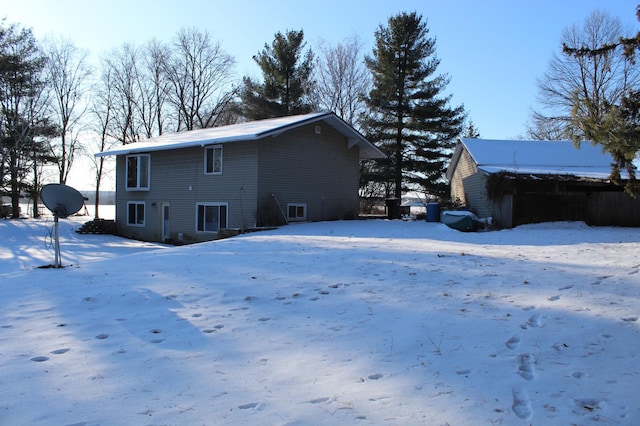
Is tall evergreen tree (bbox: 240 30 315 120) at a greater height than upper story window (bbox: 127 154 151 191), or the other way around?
tall evergreen tree (bbox: 240 30 315 120)

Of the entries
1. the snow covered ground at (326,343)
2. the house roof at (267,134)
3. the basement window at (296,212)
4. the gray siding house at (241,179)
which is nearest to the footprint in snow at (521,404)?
the snow covered ground at (326,343)

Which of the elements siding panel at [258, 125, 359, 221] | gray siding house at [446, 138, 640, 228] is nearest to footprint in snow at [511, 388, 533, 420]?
siding panel at [258, 125, 359, 221]

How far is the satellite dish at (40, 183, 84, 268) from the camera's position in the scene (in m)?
8.81

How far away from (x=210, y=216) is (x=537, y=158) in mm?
16086

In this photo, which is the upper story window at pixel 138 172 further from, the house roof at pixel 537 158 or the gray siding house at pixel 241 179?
the house roof at pixel 537 158

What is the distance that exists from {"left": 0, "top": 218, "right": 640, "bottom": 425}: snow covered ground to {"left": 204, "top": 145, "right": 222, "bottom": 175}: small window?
11.8m

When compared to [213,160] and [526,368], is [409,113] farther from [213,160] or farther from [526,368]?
[526,368]

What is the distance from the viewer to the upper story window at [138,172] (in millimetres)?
23359

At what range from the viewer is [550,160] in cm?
2222

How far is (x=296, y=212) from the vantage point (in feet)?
67.2

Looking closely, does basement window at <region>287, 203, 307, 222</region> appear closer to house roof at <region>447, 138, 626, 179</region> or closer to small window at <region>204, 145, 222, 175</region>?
small window at <region>204, 145, 222, 175</region>

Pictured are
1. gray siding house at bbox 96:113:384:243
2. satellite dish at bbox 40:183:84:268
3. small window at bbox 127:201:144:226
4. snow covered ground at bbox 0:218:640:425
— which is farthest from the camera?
small window at bbox 127:201:144:226

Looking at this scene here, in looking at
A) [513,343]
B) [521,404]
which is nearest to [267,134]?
[513,343]

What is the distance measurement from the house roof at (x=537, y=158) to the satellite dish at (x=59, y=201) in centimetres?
1639
